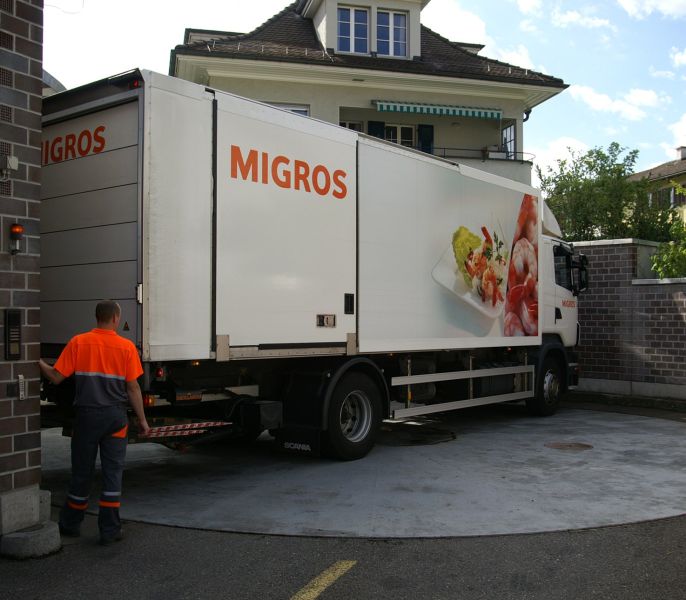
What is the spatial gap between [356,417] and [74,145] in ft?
13.5

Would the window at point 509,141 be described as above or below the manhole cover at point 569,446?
above

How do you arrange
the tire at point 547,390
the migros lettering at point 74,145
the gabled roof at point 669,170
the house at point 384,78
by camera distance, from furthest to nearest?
the gabled roof at point 669,170
the house at point 384,78
the tire at point 547,390
the migros lettering at point 74,145

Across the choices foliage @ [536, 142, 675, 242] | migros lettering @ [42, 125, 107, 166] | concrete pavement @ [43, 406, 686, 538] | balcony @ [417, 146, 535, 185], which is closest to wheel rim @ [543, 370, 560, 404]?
concrete pavement @ [43, 406, 686, 538]

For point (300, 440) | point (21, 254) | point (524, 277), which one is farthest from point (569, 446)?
point (21, 254)

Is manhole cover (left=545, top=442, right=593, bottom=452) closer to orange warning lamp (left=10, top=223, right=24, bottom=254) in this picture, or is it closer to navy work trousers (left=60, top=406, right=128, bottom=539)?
navy work trousers (left=60, top=406, right=128, bottom=539)

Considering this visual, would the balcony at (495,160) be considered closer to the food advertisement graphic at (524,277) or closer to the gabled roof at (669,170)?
the food advertisement graphic at (524,277)

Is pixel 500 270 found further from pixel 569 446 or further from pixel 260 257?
pixel 260 257

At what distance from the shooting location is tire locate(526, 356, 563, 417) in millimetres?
11836

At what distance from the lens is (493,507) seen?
6129 mm

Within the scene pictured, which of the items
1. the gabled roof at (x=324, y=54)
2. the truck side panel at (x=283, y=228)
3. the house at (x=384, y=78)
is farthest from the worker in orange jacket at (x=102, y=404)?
the house at (x=384, y=78)

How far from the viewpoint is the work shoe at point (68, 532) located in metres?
5.24

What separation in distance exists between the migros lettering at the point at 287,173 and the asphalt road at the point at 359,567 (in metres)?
3.20

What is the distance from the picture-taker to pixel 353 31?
2395 centimetres

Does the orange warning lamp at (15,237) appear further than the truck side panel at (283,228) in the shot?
No
